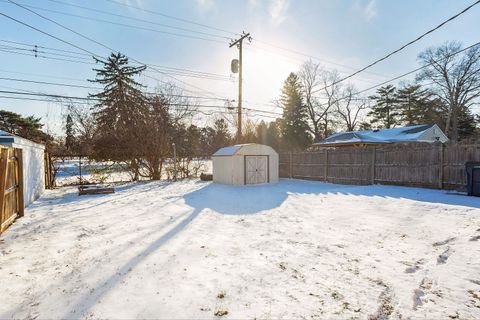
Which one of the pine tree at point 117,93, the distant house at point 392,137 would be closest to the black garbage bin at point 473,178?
the distant house at point 392,137

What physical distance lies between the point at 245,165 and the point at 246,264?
33.0ft

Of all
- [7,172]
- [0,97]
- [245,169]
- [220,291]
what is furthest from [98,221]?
[0,97]

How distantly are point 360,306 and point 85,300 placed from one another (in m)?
2.89

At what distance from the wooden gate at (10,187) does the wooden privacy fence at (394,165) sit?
12939 millimetres

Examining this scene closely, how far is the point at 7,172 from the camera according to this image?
5.89 meters

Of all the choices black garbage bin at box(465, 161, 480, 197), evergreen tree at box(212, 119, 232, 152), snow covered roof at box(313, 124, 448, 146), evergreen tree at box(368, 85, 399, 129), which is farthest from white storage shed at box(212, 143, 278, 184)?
evergreen tree at box(368, 85, 399, 129)

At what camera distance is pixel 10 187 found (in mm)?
6191

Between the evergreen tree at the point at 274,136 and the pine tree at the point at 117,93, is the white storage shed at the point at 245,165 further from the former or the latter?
the evergreen tree at the point at 274,136

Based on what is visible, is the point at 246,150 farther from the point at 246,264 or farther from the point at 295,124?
the point at 295,124

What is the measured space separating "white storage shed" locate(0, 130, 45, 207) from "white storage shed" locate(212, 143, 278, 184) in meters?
8.05

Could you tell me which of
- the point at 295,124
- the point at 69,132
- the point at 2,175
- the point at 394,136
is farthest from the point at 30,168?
the point at 295,124

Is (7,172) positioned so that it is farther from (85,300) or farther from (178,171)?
(178,171)

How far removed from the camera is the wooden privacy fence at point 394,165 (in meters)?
9.58

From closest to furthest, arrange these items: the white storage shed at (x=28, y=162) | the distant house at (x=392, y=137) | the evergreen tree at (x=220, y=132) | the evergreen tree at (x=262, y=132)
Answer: the white storage shed at (x=28, y=162)
the distant house at (x=392, y=137)
the evergreen tree at (x=262, y=132)
the evergreen tree at (x=220, y=132)
